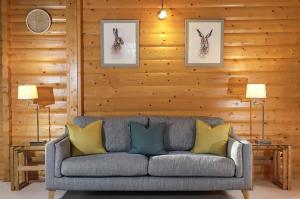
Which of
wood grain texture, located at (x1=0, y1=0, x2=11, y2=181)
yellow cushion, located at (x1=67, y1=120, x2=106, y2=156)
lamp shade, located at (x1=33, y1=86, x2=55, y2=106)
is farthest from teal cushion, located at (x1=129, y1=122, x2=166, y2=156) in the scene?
wood grain texture, located at (x1=0, y1=0, x2=11, y2=181)

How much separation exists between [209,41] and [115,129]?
5.30 ft

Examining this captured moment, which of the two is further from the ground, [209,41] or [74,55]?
[209,41]

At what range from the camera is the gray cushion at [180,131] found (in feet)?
14.1

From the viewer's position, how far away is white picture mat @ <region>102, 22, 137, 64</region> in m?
4.80

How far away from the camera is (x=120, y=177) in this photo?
12.5 feet

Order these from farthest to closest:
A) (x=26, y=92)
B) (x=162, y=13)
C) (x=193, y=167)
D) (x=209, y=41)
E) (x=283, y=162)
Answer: (x=209, y=41) → (x=162, y=13) → (x=26, y=92) → (x=283, y=162) → (x=193, y=167)

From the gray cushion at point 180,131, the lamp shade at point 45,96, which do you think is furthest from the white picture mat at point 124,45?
the gray cushion at point 180,131

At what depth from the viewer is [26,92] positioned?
174 inches

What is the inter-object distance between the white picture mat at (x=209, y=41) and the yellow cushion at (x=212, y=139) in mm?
968

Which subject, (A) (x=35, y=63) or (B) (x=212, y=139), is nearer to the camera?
(B) (x=212, y=139)

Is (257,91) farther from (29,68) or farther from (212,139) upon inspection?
(29,68)

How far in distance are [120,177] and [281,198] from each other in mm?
1681

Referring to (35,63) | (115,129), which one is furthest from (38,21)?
(115,129)

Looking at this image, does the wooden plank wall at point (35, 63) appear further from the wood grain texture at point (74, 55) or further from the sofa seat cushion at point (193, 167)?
the sofa seat cushion at point (193, 167)
